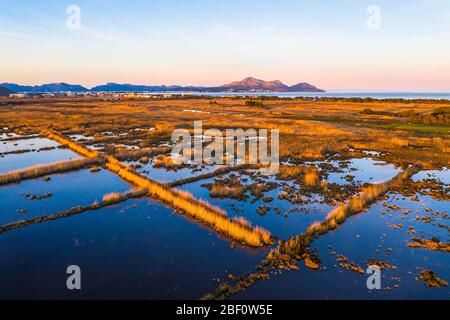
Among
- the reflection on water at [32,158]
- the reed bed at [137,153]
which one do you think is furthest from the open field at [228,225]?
the reflection on water at [32,158]

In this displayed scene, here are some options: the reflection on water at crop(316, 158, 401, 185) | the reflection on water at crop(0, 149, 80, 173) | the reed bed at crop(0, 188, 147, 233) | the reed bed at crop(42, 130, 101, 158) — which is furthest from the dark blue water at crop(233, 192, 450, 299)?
the reflection on water at crop(0, 149, 80, 173)

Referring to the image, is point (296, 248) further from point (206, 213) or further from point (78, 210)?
point (78, 210)

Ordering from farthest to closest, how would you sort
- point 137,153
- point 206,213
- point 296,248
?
point 137,153 → point 206,213 → point 296,248

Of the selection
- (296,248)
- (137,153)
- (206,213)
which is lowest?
(296,248)

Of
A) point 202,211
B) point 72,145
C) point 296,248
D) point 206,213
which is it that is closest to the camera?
point 296,248

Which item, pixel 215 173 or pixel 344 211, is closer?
pixel 344 211

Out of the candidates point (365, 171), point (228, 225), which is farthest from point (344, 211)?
point (365, 171)

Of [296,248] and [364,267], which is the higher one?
[296,248]
